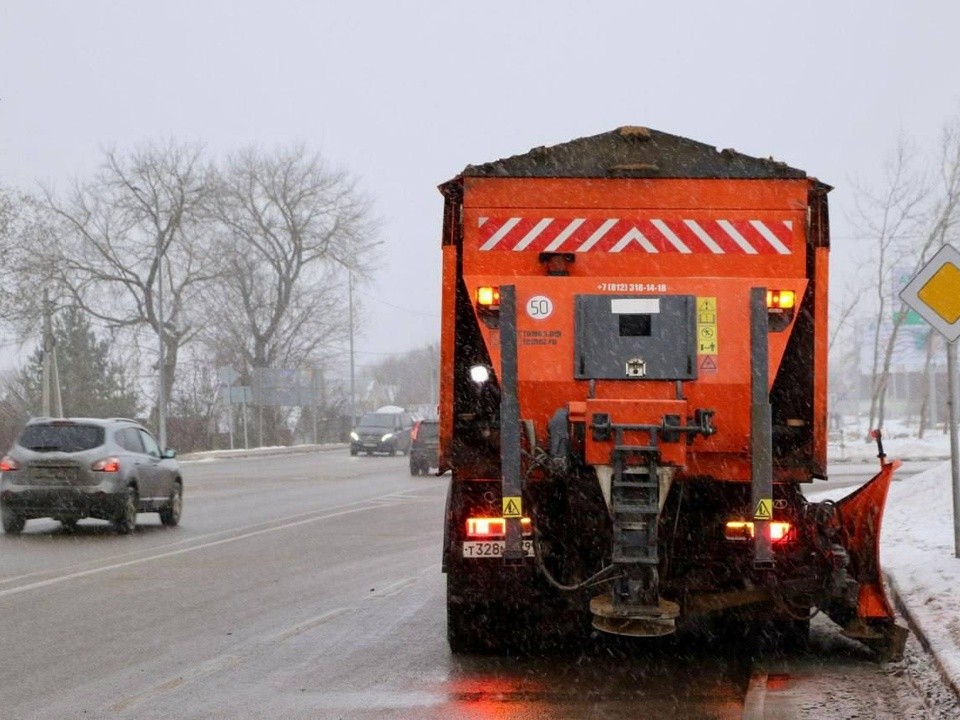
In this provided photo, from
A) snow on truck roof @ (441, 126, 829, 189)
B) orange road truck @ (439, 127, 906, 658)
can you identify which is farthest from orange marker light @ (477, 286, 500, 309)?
snow on truck roof @ (441, 126, 829, 189)

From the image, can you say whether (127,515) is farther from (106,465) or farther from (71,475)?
(71,475)

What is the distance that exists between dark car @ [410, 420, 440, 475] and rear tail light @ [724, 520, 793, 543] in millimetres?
28379

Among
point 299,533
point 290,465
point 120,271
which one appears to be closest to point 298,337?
point 120,271

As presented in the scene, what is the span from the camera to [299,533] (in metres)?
19.0

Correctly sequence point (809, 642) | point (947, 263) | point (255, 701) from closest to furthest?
point (255, 701) → point (809, 642) → point (947, 263)

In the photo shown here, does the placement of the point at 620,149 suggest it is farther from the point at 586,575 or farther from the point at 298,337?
the point at 298,337

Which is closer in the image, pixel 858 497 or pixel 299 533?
pixel 858 497

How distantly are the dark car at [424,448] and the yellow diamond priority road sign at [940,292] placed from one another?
24.8m

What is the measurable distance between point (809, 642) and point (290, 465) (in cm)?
3616

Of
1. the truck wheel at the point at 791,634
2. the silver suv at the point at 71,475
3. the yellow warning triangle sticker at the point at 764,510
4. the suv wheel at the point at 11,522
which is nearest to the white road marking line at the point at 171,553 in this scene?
the silver suv at the point at 71,475

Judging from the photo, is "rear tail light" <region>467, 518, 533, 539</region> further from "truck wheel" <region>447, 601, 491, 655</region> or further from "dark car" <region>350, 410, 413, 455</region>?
"dark car" <region>350, 410, 413, 455</region>

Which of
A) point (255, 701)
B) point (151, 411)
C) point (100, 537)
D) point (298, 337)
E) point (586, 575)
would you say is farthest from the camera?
point (298, 337)

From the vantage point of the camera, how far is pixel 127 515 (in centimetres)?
1827

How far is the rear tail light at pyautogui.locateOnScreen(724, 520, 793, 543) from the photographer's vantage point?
Answer: 8.17 m
